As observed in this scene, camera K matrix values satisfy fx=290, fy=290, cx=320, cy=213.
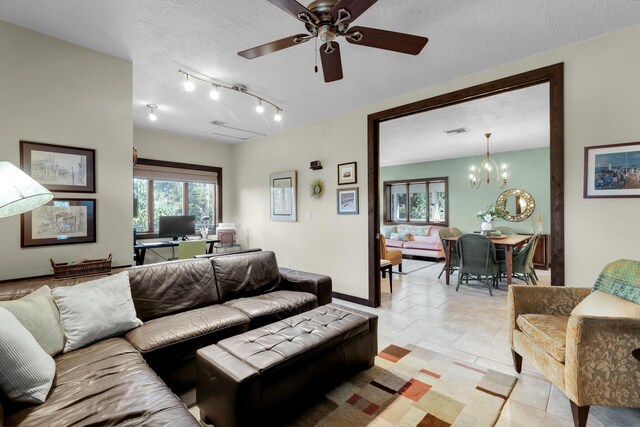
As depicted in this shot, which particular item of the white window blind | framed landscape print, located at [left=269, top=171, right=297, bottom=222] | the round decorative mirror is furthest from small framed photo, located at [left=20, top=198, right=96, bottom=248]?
the round decorative mirror

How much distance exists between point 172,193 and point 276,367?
15.2 feet

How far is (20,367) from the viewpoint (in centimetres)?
124

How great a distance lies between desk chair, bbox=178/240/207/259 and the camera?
4270 millimetres

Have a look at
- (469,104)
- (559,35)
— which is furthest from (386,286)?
(559,35)

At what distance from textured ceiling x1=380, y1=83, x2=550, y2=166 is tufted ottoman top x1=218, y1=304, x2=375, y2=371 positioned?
122 inches

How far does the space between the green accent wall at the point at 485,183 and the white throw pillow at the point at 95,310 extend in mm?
7290

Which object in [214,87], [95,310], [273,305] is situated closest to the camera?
[95,310]

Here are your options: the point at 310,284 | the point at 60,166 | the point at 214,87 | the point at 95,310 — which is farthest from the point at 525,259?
the point at 60,166

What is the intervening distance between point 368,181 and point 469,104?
1623 mm

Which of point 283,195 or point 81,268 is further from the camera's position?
point 283,195

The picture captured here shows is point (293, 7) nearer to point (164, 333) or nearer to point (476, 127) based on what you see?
point (164, 333)

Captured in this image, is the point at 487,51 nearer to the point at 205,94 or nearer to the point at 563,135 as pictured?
the point at 563,135

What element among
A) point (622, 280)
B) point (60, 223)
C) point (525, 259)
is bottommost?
point (525, 259)

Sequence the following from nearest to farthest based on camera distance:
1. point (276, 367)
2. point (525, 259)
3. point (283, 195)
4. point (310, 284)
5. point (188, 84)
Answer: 1. point (276, 367)
2. point (188, 84)
3. point (310, 284)
4. point (525, 259)
5. point (283, 195)
